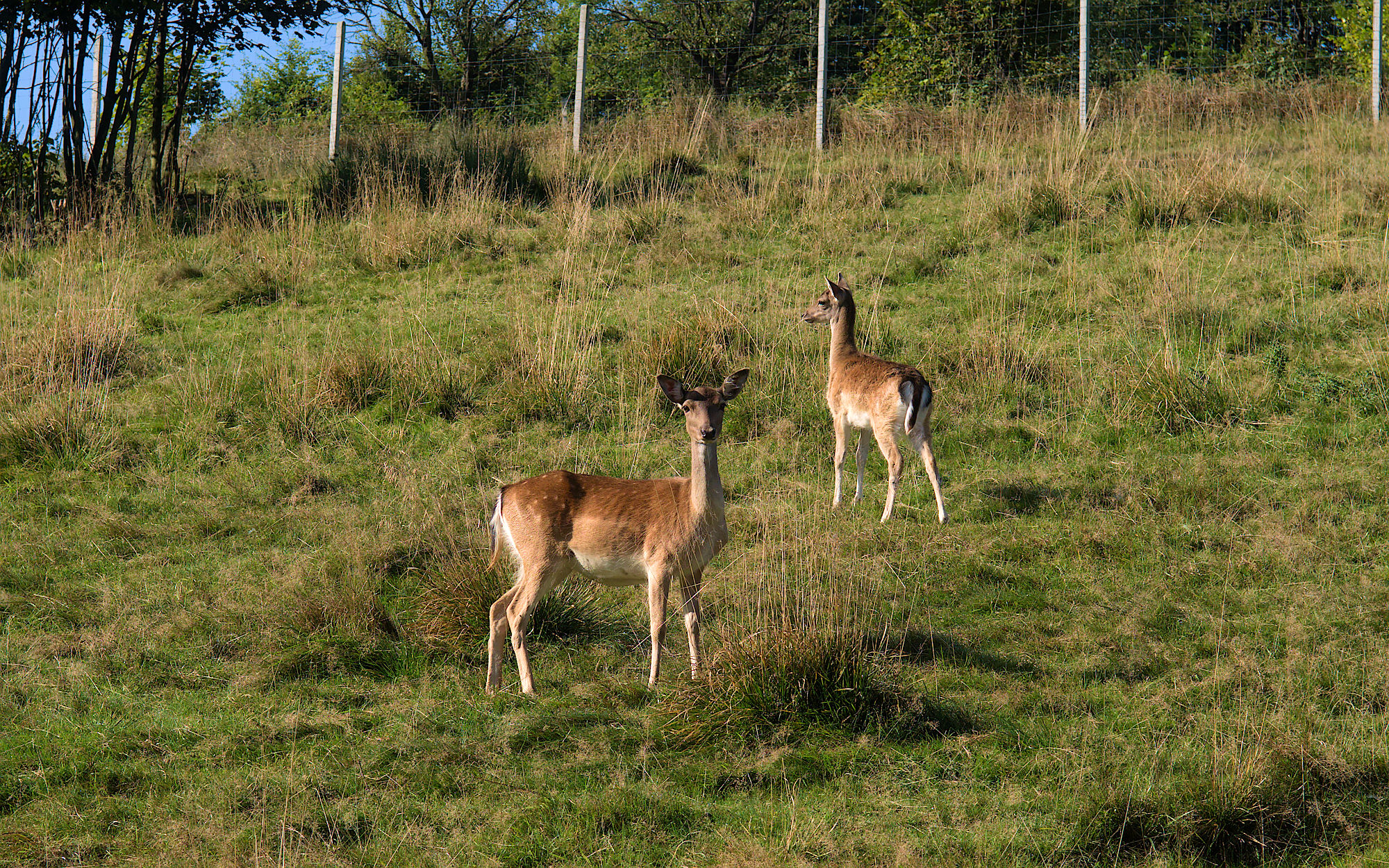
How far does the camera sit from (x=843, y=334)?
32.6 ft

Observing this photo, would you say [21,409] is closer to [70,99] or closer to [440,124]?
[70,99]

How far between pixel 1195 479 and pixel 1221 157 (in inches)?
277

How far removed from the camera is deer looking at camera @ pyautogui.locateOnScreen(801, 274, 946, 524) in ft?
28.6

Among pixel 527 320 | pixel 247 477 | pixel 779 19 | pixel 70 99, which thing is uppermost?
pixel 779 19

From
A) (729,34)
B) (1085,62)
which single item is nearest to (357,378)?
(1085,62)

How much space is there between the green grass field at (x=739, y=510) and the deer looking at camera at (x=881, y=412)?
338 millimetres

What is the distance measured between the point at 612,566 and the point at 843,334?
4.20 metres

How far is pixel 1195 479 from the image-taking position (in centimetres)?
855

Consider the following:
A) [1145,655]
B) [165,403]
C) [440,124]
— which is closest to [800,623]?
[1145,655]

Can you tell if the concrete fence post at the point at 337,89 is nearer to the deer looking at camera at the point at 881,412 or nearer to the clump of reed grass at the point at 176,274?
the clump of reed grass at the point at 176,274

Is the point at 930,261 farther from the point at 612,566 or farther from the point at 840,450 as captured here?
the point at 612,566

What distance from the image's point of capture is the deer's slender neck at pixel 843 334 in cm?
979

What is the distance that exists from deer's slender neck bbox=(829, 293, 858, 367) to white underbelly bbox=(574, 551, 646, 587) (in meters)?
3.86

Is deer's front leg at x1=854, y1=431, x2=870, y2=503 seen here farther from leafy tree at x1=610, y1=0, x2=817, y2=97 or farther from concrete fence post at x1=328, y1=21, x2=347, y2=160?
leafy tree at x1=610, y1=0, x2=817, y2=97
